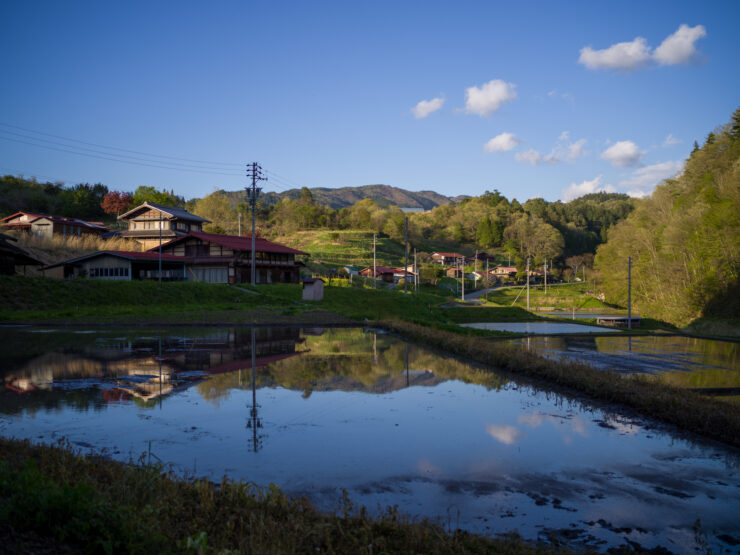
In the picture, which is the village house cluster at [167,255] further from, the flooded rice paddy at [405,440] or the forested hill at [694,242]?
the forested hill at [694,242]

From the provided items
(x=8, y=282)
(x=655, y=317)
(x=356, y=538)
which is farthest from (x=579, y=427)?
(x=655, y=317)

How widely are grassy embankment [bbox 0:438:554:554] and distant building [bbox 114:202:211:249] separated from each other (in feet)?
185

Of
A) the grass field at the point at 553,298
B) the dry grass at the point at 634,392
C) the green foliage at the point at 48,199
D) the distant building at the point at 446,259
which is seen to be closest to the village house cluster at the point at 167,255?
the green foliage at the point at 48,199

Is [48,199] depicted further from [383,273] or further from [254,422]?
[254,422]

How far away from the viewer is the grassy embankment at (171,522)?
402 cm

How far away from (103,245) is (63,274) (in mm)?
7569

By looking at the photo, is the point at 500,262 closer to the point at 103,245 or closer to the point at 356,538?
the point at 103,245

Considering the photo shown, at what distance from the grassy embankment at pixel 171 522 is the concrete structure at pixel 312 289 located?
113 ft

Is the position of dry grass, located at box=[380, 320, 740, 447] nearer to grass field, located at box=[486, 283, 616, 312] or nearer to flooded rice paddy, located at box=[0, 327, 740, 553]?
flooded rice paddy, located at box=[0, 327, 740, 553]

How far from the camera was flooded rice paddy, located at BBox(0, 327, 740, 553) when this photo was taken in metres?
6.06

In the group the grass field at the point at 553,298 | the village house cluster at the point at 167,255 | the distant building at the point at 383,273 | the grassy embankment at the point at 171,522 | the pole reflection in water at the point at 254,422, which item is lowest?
the grass field at the point at 553,298

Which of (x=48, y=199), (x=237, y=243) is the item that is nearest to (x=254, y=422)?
(x=237, y=243)

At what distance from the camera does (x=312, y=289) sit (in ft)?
133

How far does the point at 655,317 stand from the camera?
1847 inches
